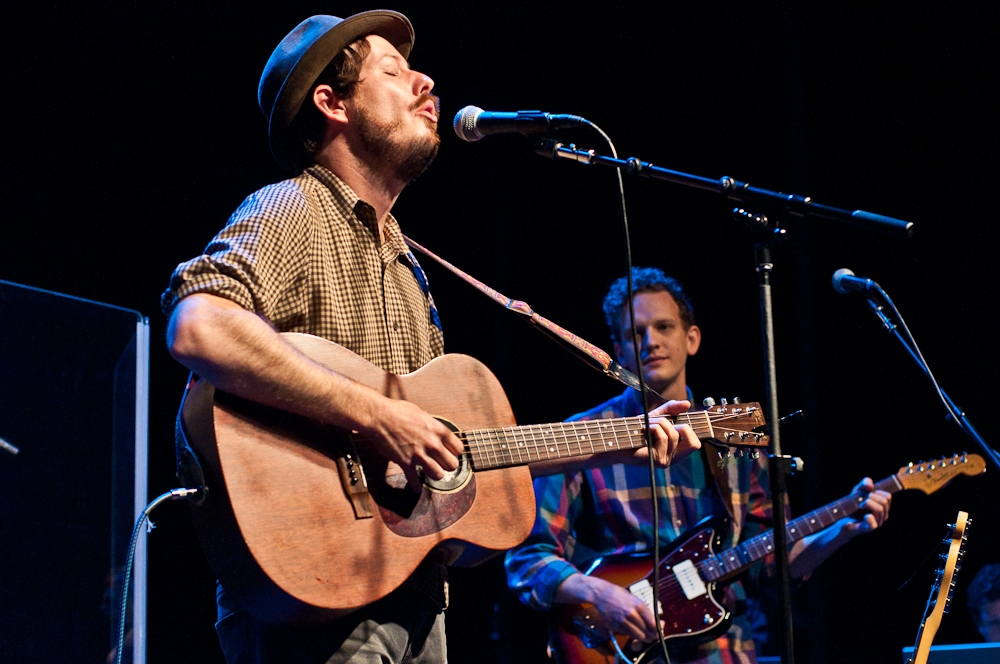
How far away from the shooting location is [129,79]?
14.9ft

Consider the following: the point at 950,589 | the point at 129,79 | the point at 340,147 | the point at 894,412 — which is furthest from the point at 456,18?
the point at 950,589

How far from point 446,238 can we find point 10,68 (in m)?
2.55

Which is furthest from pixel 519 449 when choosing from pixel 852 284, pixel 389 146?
pixel 852 284

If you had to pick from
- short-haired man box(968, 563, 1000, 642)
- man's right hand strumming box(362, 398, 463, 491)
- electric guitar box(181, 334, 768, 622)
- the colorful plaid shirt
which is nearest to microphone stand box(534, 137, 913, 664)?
electric guitar box(181, 334, 768, 622)

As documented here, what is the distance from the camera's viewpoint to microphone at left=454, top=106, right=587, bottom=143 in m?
2.33

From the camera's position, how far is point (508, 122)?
2.40 meters

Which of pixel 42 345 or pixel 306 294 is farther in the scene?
pixel 42 345

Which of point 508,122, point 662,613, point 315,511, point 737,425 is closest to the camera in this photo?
point 315,511

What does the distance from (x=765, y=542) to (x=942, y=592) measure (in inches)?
41.2

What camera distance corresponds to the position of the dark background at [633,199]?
4.51 meters

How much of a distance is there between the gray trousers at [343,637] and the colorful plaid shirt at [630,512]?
1850mm

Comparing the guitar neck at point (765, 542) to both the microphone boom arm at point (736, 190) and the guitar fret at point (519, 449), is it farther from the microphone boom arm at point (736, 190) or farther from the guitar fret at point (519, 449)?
the microphone boom arm at point (736, 190)

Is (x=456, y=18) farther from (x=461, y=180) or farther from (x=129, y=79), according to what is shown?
(x=129, y=79)

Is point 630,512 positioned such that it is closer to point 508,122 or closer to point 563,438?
point 563,438
